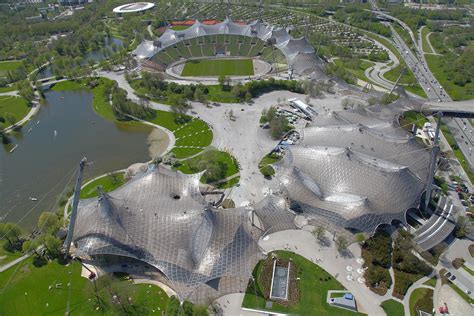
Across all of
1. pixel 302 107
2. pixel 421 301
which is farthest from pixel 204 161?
pixel 421 301

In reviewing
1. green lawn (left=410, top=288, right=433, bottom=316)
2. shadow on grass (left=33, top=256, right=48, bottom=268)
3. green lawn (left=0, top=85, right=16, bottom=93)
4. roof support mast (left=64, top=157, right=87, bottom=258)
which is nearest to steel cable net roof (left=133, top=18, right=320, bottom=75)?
green lawn (left=0, top=85, right=16, bottom=93)

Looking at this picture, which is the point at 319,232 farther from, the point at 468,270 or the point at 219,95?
the point at 219,95

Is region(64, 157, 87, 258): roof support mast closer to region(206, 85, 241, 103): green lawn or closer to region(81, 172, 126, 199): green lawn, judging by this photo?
region(81, 172, 126, 199): green lawn

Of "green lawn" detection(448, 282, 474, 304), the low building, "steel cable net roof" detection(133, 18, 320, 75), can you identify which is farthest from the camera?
"steel cable net roof" detection(133, 18, 320, 75)

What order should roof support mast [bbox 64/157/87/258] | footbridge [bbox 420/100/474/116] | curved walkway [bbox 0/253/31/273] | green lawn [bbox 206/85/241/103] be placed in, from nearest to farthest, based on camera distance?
roof support mast [bbox 64/157/87/258], curved walkway [bbox 0/253/31/273], footbridge [bbox 420/100/474/116], green lawn [bbox 206/85/241/103]

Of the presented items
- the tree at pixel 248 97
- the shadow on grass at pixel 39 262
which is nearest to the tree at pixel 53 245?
the shadow on grass at pixel 39 262
